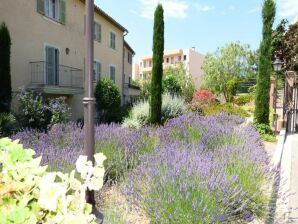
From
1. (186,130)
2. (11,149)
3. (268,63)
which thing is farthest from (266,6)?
(11,149)

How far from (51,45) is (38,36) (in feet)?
3.59

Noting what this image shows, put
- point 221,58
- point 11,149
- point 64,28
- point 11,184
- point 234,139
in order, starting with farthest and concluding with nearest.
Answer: point 221,58, point 64,28, point 234,139, point 11,149, point 11,184

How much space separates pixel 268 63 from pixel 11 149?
1172 cm

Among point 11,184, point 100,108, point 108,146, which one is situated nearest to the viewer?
point 11,184

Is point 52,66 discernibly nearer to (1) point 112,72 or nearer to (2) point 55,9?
(2) point 55,9

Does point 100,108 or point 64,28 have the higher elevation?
point 64,28

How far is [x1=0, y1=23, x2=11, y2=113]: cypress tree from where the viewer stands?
11750mm

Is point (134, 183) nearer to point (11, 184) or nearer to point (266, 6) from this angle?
point (11, 184)

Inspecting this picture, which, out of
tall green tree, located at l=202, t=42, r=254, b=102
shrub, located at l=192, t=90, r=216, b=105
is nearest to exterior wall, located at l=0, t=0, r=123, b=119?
shrub, located at l=192, t=90, r=216, b=105

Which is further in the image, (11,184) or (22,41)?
(22,41)

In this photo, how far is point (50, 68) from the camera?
15.2 metres

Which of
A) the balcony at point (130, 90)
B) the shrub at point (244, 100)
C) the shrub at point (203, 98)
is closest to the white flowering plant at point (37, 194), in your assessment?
the shrub at point (203, 98)

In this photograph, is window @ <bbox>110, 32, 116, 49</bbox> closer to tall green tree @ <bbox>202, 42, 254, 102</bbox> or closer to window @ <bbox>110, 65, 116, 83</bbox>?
window @ <bbox>110, 65, 116, 83</bbox>

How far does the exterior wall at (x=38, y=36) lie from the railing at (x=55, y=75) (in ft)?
1.01
